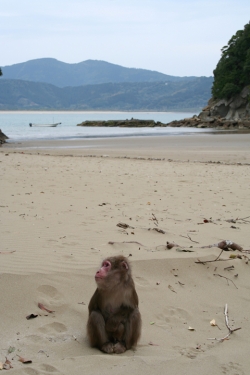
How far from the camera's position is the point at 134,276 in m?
5.57

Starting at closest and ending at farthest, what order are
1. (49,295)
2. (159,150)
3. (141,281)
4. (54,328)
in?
(54,328) < (49,295) < (141,281) < (159,150)

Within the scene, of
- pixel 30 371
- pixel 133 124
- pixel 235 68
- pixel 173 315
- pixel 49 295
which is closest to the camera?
pixel 30 371

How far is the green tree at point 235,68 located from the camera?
80.4 meters

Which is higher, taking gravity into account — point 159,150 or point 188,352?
point 159,150

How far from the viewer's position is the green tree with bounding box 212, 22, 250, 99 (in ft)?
264

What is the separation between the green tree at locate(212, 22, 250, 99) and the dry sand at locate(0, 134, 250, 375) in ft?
244

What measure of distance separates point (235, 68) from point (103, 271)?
8494 cm

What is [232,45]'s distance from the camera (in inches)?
3334

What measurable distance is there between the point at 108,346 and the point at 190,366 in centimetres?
73

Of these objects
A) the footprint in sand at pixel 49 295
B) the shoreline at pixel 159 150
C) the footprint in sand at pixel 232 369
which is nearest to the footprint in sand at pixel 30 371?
the footprint in sand at pixel 49 295

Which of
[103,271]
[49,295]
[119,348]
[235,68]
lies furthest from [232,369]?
[235,68]

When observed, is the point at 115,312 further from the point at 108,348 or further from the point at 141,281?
the point at 141,281

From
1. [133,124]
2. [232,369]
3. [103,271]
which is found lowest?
[232,369]

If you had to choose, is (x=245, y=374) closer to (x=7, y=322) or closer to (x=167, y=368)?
(x=167, y=368)
